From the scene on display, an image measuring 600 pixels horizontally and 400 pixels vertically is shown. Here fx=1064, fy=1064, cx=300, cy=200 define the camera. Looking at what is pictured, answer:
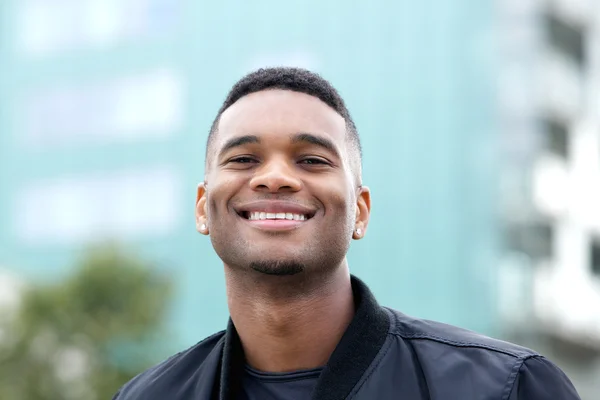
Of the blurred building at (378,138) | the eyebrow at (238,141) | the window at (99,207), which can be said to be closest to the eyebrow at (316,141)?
the eyebrow at (238,141)

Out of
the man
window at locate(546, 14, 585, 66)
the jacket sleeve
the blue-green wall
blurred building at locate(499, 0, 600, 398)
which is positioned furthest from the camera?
window at locate(546, 14, 585, 66)

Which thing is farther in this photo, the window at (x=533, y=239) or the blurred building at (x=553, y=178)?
the window at (x=533, y=239)

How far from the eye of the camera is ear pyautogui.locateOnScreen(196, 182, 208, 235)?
365 centimetres

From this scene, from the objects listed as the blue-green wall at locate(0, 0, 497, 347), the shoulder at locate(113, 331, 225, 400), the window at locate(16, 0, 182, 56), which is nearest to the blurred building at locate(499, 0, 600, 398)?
the blue-green wall at locate(0, 0, 497, 347)

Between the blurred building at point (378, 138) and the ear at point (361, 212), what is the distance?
79.1ft

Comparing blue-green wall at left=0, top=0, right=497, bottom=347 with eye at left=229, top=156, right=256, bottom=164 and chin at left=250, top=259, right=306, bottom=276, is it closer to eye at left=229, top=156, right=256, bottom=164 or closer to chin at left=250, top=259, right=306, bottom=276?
eye at left=229, top=156, right=256, bottom=164

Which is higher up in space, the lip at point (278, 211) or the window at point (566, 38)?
the window at point (566, 38)

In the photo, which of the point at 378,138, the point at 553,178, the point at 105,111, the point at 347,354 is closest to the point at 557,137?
the point at 553,178

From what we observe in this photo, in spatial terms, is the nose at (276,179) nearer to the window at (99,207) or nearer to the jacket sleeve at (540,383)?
the jacket sleeve at (540,383)

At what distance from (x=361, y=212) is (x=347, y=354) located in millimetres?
545

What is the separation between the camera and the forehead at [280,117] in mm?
3420

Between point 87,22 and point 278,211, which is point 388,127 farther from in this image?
point 278,211

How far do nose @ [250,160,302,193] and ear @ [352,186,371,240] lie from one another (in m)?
0.36

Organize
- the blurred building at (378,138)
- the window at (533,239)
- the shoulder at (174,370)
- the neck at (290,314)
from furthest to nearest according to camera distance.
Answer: the window at (533,239), the blurred building at (378,138), the shoulder at (174,370), the neck at (290,314)
